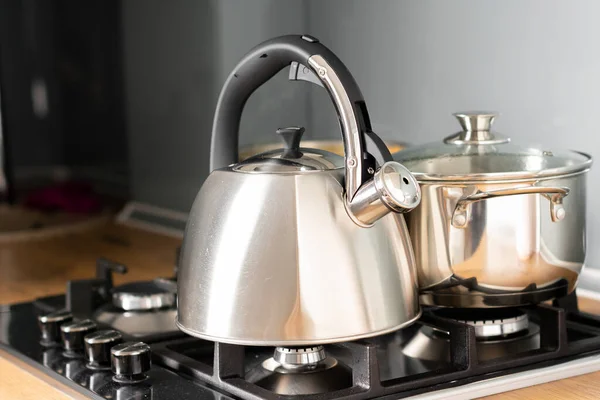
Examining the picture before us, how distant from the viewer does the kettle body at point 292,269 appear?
0.75 meters

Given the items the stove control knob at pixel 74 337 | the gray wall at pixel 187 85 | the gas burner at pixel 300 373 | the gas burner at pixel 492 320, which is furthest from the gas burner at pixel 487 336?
the gray wall at pixel 187 85

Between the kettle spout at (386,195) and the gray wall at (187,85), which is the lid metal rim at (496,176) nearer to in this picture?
the kettle spout at (386,195)

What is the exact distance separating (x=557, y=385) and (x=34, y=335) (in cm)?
56

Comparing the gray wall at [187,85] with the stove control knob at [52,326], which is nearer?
the stove control knob at [52,326]

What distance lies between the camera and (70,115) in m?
2.13

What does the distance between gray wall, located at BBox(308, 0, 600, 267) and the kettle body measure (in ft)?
1.36

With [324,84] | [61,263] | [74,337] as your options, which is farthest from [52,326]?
[61,263]

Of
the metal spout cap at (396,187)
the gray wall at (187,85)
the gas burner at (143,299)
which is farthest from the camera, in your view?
the gray wall at (187,85)

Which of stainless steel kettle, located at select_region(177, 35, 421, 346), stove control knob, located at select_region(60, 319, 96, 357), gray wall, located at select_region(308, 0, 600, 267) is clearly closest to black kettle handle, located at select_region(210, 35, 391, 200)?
stainless steel kettle, located at select_region(177, 35, 421, 346)

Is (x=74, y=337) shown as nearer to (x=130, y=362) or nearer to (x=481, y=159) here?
(x=130, y=362)

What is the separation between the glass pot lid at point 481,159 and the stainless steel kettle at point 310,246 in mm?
96

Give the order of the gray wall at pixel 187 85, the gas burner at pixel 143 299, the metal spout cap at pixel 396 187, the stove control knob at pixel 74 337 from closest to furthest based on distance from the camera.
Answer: the metal spout cap at pixel 396 187 → the stove control knob at pixel 74 337 → the gas burner at pixel 143 299 → the gray wall at pixel 187 85

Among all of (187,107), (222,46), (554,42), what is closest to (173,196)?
(187,107)

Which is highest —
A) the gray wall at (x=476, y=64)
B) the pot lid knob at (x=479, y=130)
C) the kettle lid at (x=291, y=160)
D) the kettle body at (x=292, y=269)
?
the gray wall at (x=476, y=64)
